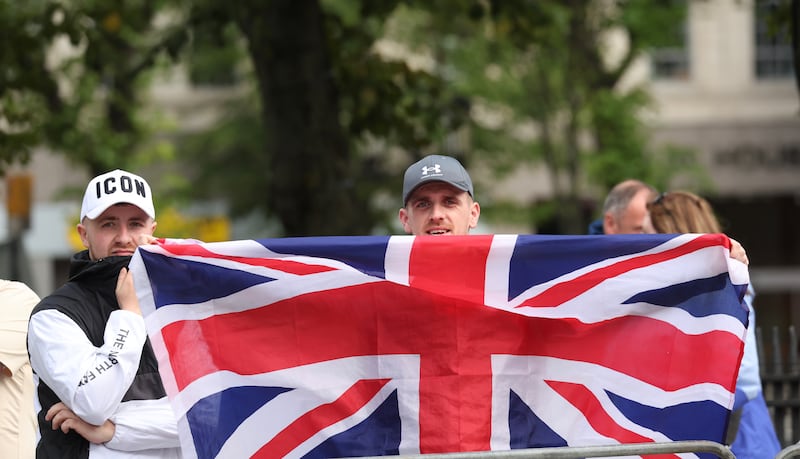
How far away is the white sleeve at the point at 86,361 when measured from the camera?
4336 mm

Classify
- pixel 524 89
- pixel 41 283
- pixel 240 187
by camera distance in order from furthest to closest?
pixel 41 283, pixel 240 187, pixel 524 89

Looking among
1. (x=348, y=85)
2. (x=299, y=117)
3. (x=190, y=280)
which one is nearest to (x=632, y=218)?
(x=190, y=280)

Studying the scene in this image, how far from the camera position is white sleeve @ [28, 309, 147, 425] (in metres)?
4.34

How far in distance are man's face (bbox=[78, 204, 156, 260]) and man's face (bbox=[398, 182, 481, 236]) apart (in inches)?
43.5

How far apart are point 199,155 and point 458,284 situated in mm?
22262

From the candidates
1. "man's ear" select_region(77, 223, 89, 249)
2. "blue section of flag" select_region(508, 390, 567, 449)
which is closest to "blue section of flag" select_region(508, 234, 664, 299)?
"blue section of flag" select_region(508, 390, 567, 449)

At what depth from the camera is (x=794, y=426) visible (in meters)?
8.32

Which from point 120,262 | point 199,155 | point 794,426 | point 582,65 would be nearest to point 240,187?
point 199,155

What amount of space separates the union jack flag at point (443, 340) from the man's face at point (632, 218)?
2574mm

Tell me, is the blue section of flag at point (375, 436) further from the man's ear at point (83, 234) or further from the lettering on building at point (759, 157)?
the lettering on building at point (759, 157)

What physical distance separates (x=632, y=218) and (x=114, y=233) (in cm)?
355

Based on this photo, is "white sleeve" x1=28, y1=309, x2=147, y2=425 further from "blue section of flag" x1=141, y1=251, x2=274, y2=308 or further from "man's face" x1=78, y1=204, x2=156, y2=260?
"man's face" x1=78, y1=204, x2=156, y2=260

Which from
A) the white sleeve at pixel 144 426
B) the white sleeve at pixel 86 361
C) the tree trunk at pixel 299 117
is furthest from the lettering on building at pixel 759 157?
the white sleeve at pixel 86 361

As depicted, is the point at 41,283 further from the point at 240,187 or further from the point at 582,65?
the point at 582,65
